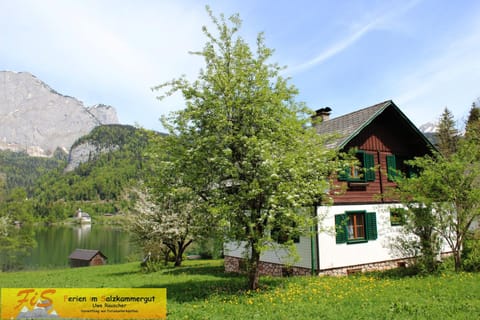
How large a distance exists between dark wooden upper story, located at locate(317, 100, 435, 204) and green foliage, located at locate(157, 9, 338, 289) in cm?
531

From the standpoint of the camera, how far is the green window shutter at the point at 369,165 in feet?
56.0

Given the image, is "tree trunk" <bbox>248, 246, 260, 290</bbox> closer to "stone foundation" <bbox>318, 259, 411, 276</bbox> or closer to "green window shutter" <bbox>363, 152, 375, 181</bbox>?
"stone foundation" <bbox>318, 259, 411, 276</bbox>

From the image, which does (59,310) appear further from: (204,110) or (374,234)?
(374,234)

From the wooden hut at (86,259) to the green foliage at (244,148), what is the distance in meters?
35.8

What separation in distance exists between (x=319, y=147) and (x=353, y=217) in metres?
6.54

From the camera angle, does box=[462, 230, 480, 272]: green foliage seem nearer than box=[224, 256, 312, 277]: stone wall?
Yes

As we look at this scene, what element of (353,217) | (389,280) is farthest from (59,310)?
(353,217)

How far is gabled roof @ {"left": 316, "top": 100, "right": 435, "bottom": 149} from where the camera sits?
15.8 metres

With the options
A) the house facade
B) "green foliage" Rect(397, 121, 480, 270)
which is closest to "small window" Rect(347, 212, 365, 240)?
the house facade

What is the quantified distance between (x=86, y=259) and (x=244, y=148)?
37.8 m

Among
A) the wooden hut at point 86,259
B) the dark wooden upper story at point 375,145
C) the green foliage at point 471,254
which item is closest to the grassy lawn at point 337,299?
the green foliage at point 471,254

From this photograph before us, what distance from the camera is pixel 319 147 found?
11539mm

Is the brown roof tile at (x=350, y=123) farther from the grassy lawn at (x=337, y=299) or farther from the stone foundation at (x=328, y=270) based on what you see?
the grassy lawn at (x=337, y=299)

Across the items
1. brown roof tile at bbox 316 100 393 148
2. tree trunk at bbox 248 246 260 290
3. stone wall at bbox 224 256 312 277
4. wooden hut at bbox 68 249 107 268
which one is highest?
brown roof tile at bbox 316 100 393 148
